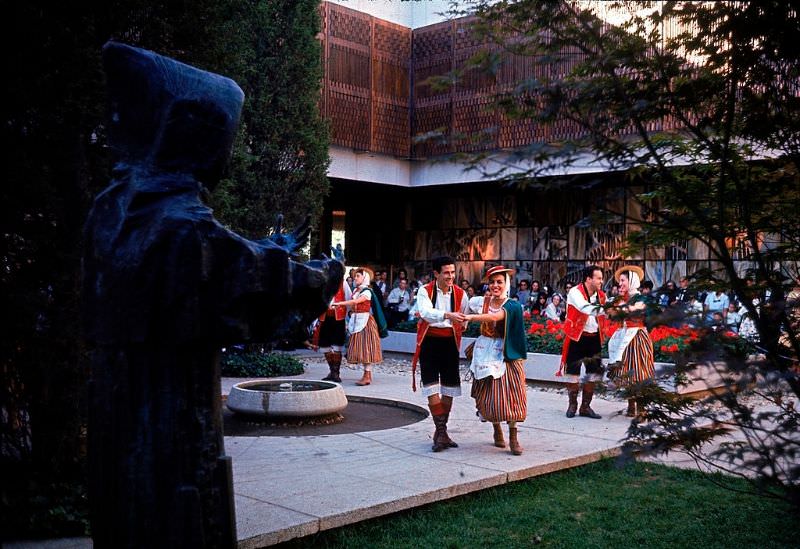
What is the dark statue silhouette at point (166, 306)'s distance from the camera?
2.63 metres

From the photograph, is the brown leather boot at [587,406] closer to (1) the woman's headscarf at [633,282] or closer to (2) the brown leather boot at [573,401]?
(2) the brown leather boot at [573,401]

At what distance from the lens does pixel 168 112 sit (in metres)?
2.71

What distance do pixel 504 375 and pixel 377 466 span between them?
1.67m

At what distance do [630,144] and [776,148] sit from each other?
25.6 inches

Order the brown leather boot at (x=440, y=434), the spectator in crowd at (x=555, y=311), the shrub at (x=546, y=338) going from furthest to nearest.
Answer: the spectator in crowd at (x=555, y=311)
the shrub at (x=546, y=338)
the brown leather boot at (x=440, y=434)

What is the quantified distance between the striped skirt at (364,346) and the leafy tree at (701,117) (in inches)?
360

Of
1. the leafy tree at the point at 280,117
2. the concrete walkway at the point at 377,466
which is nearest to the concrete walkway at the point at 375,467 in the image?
the concrete walkway at the point at 377,466

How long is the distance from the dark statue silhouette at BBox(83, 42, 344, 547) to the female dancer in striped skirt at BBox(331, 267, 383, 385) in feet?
31.9

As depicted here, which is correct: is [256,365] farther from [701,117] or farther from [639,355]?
[701,117]

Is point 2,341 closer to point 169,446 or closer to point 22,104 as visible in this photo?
point 22,104

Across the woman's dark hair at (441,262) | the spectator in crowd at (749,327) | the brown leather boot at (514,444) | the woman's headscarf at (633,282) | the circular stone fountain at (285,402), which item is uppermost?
the woman's dark hair at (441,262)

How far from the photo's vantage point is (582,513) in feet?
19.8

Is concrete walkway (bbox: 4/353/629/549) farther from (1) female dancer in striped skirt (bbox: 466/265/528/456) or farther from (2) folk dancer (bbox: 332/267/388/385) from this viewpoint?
(2) folk dancer (bbox: 332/267/388/385)

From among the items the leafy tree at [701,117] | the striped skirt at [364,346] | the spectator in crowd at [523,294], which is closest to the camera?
the leafy tree at [701,117]
